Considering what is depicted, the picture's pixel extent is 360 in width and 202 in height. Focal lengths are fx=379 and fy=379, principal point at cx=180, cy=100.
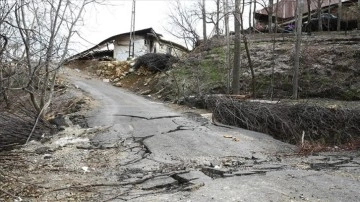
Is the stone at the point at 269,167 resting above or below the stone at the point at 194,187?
below

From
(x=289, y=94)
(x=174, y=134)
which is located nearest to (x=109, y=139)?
(x=174, y=134)

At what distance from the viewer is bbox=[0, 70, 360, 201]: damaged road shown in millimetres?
6055

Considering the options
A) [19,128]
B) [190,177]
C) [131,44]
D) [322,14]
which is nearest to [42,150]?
[19,128]

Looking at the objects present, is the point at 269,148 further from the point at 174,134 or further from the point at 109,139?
the point at 109,139

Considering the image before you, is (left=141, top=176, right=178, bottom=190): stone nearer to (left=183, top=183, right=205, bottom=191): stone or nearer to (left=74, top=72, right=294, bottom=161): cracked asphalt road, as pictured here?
(left=183, top=183, right=205, bottom=191): stone

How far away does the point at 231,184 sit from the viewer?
254 inches

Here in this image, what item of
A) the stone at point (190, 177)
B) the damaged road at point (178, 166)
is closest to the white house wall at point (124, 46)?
the damaged road at point (178, 166)

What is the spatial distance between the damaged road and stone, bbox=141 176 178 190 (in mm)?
17

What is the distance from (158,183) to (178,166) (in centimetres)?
121

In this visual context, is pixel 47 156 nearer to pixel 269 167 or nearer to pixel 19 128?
pixel 19 128

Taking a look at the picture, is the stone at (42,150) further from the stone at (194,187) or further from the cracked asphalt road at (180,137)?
the stone at (194,187)

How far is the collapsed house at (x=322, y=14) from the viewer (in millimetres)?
26027

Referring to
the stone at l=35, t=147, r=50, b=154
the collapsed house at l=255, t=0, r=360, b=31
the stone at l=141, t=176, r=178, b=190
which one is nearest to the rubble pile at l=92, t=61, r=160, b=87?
the collapsed house at l=255, t=0, r=360, b=31

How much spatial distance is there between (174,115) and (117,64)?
1969 centimetres
